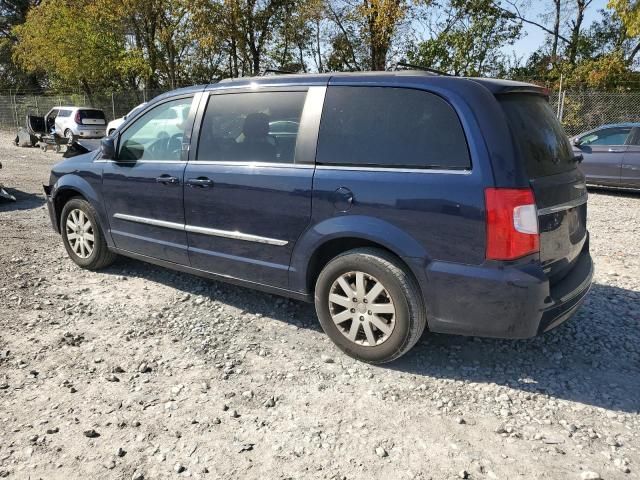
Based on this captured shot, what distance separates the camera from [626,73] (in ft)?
59.8

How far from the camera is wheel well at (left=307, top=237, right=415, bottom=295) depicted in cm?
328

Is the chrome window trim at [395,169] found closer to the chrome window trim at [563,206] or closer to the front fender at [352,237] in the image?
the front fender at [352,237]

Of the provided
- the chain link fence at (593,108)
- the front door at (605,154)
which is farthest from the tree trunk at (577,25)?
the front door at (605,154)

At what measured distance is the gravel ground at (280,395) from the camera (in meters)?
2.49

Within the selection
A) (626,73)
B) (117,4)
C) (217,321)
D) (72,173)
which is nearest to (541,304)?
(217,321)

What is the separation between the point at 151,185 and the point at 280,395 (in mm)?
2220

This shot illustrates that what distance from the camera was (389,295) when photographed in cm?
318

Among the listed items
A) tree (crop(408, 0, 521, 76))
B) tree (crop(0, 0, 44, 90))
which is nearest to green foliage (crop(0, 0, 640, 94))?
tree (crop(408, 0, 521, 76))

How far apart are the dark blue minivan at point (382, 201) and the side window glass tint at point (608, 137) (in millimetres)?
7698

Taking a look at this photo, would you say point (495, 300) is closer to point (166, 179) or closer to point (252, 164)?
point (252, 164)

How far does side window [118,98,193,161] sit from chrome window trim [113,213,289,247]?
531mm

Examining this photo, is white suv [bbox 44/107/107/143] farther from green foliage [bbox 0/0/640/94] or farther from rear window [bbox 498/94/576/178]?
rear window [bbox 498/94/576/178]

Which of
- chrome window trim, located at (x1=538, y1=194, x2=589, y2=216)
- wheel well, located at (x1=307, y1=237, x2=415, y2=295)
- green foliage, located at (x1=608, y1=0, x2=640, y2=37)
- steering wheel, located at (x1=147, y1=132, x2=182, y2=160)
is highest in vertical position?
green foliage, located at (x1=608, y1=0, x2=640, y2=37)

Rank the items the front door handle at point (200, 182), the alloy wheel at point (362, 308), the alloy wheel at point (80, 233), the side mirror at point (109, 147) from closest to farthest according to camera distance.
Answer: the alloy wheel at point (362, 308) → the front door handle at point (200, 182) → the side mirror at point (109, 147) → the alloy wheel at point (80, 233)
